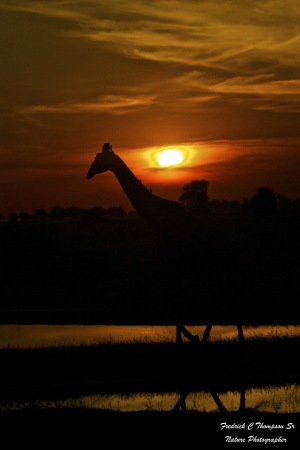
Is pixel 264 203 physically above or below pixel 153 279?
above

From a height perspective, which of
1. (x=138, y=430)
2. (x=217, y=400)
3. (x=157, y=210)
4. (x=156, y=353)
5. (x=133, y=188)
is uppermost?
(x=133, y=188)

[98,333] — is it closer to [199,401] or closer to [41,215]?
[199,401]

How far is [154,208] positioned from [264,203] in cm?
5226

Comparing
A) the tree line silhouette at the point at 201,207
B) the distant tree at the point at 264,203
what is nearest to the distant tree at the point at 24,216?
the tree line silhouette at the point at 201,207

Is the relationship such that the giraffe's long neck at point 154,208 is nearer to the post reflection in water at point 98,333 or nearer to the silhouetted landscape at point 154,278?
the silhouetted landscape at point 154,278

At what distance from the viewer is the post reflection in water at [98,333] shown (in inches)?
644

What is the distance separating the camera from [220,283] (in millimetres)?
13922

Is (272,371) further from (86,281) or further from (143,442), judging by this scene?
(86,281)

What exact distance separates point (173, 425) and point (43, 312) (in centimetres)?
1147

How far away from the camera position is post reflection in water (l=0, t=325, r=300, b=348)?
53.7 ft

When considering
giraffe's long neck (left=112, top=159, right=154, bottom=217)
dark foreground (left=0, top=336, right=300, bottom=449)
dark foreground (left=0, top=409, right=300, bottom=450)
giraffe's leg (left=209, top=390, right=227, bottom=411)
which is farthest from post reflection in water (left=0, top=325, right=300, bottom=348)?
dark foreground (left=0, top=409, right=300, bottom=450)

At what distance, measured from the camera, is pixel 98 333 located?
57.6ft

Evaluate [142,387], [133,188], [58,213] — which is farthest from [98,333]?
[58,213]

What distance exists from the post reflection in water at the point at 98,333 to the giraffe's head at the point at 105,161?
9.95 ft
